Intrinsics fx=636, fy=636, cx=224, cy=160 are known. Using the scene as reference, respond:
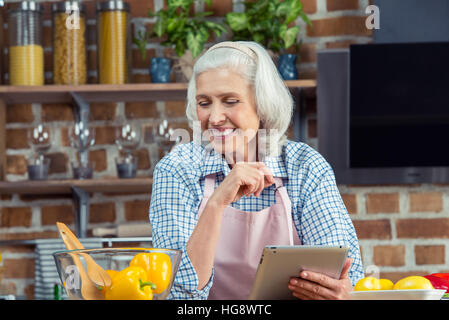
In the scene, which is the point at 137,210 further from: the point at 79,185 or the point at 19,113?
the point at 19,113

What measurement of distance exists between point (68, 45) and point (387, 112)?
3.58 feet

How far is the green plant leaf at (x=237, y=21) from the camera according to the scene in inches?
82.2

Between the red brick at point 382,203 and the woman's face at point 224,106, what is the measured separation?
97cm

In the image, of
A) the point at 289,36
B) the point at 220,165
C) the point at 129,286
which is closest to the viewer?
the point at 129,286

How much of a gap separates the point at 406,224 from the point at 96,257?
164 cm

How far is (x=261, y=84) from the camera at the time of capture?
1347mm

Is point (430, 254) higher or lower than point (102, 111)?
lower

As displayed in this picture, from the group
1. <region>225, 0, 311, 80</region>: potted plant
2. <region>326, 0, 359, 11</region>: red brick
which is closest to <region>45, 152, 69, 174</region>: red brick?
<region>225, 0, 311, 80</region>: potted plant

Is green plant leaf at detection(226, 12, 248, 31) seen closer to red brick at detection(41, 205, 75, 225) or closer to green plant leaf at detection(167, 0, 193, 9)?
green plant leaf at detection(167, 0, 193, 9)

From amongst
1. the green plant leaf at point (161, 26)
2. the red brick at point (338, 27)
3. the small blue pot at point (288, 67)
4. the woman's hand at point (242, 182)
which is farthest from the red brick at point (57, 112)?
the woman's hand at point (242, 182)

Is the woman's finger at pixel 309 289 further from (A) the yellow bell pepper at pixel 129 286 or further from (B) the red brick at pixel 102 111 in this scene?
(B) the red brick at pixel 102 111

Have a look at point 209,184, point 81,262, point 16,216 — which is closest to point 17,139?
point 16,216

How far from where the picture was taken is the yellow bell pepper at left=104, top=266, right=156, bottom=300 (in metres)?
0.71
